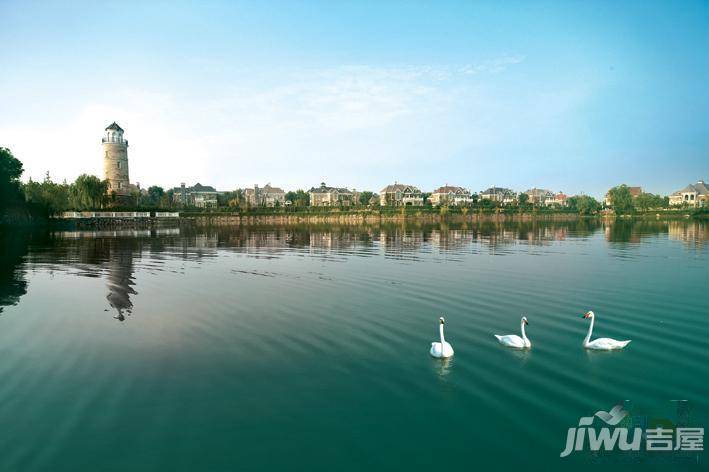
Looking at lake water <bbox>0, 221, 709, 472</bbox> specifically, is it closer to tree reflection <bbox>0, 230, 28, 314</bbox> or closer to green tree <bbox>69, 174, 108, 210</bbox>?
tree reflection <bbox>0, 230, 28, 314</bbox>

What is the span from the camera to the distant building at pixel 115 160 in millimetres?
121625

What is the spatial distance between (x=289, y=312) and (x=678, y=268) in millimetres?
29707

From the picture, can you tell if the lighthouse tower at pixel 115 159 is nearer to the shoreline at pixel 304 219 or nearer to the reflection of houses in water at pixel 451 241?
the shoreline at pixel 304 219

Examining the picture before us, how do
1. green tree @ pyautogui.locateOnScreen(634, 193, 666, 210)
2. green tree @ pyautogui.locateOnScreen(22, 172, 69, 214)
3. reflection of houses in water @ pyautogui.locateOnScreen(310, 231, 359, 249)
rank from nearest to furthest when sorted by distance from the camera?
reflection of houses in water @ pyautogui.locateOnScreen(310, 231, 359, 249) < green tree @ pyautogui.locateOnScreen(22, 172, 69, 214) < green tree @ pyautogui.locateOnScreen(634, 193, 666, 210)

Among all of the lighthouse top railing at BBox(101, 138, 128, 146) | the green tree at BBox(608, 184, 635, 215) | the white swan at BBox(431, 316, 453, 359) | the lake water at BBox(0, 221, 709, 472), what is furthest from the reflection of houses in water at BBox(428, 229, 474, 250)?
the green tree at BBox(608, 184, 635, 215)

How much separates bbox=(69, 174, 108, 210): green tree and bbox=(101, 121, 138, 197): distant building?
3037 mm

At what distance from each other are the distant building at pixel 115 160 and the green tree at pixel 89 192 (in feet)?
9.96

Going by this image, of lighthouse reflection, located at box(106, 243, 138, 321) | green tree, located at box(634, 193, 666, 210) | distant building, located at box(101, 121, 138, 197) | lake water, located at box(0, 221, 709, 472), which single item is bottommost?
lake water, located at box(0, 221, 709, 472)

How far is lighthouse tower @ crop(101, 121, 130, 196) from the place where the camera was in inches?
4788

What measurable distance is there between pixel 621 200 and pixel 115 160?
187192 mm

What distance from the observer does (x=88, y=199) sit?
116 m

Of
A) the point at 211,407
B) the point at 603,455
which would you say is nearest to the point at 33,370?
the point at 211,407

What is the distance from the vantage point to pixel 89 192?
116 metres

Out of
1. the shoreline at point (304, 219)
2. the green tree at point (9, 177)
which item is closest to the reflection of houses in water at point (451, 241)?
the shoreline at point (304, 219)
